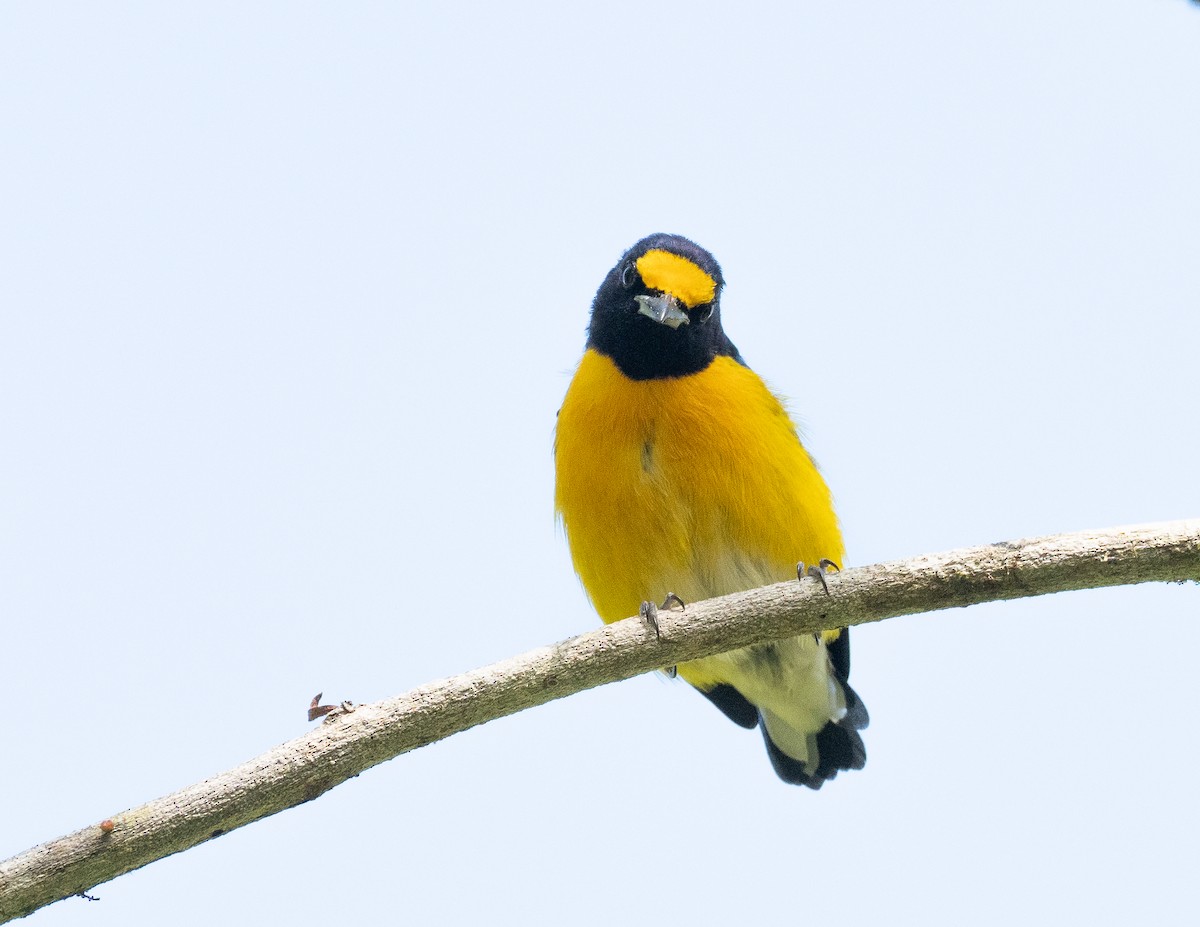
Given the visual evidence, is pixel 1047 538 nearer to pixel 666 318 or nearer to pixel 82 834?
pixel 666 318

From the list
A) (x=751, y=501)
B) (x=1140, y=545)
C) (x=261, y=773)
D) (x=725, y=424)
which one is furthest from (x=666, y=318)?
(x=261, y=773)

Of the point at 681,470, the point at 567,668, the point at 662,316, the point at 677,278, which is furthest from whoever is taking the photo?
the point at 677,278

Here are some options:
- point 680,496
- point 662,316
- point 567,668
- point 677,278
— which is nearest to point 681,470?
point 680,496

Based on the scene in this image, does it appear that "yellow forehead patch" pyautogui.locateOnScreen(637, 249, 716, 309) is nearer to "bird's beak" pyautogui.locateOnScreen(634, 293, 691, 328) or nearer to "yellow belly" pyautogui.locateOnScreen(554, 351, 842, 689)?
"bird's beak" pyautogui.locateOnScreen(634, 293, 691, 328)

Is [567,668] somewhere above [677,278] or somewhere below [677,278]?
below

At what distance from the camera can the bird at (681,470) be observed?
22.7 feet

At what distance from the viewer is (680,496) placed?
6.91 m

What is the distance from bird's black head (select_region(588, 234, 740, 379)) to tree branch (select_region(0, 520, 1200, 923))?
2.39 m

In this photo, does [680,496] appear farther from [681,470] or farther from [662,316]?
[662,316]

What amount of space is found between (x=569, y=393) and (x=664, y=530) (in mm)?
1157

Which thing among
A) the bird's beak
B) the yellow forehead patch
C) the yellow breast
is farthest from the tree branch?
the yellow forehead patch

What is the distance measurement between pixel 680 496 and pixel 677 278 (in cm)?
130

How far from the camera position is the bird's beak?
7152 mm

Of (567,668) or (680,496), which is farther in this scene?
(680,496)
